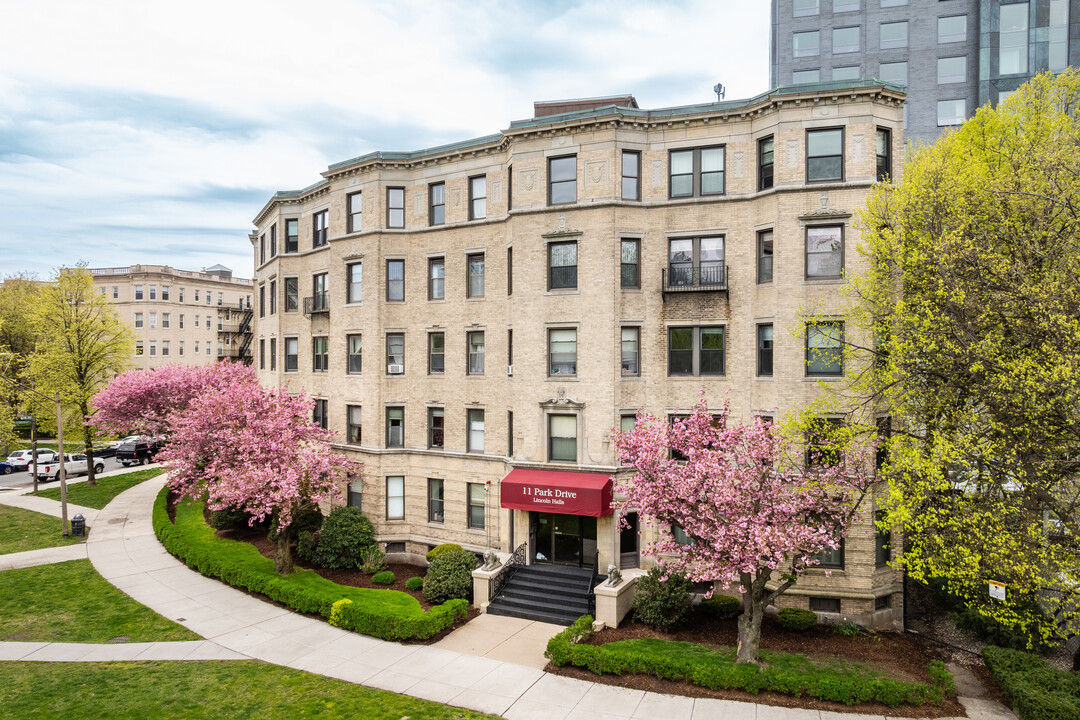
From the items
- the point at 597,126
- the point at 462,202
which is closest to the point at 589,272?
the point at 597,126

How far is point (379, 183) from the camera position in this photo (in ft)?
87.8

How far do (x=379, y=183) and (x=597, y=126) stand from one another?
34.1 feet

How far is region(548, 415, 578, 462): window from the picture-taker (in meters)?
22.3

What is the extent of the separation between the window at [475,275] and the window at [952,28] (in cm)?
4608

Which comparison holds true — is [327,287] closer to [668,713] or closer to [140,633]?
[140,633]

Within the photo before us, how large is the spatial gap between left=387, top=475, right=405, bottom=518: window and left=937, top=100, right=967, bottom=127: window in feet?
163

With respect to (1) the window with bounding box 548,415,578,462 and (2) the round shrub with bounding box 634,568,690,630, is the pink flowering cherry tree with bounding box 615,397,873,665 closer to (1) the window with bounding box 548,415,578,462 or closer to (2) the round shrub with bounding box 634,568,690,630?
(2) the round shrub with bounding box 634,568,690,630

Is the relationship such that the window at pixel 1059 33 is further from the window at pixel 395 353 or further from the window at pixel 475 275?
the window at pixel 395 353

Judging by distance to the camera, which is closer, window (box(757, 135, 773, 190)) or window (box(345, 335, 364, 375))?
window (box(757, 135, 773, 190))

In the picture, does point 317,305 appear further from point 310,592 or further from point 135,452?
point 135,452

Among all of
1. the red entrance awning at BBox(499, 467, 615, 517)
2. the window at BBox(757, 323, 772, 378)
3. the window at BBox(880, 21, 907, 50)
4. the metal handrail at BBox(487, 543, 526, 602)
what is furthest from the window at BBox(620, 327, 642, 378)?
A: the window at BBox(880, 21, 907, 50)

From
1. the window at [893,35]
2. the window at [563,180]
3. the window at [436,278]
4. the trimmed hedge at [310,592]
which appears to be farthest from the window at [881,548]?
the window at [893,35]

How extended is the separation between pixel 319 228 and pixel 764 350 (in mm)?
22129

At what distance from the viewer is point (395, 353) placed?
1057 inches
